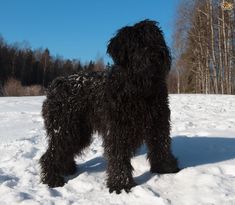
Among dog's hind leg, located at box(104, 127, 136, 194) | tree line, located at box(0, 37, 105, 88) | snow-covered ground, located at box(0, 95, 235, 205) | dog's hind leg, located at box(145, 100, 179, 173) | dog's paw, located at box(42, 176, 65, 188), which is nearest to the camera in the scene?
snow-covered ground, located at box(0, 95, 235, 205)

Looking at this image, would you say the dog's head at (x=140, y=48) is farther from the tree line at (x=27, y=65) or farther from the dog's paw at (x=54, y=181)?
the tree line at (x=27, y=65)

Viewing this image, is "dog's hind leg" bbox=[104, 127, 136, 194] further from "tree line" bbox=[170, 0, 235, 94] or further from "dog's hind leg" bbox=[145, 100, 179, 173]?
"tree line" bbox=[170, 0, 235, 94]

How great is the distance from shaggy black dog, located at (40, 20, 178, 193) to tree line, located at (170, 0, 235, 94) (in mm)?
20934

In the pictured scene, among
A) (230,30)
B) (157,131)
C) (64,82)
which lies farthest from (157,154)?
(230,30)

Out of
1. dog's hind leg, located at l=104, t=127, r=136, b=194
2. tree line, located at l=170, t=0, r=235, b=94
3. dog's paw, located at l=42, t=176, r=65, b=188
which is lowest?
dog's paw, located at l=42, t=176, r=65, b=188

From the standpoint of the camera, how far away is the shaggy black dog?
4555mm

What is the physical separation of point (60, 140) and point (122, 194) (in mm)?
1162

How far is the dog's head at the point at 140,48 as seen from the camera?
4.48 meters

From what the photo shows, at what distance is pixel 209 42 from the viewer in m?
29.2

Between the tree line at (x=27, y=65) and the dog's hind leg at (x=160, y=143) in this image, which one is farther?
the tree line at (x=27, y=65)

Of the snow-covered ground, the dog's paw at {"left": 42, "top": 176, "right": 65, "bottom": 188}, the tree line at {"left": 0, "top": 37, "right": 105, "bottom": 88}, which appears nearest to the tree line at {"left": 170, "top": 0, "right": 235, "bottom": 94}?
the snow-covered ground

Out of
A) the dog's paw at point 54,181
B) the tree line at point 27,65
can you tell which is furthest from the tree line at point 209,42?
the tree line at point 27,65

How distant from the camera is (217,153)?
18.9 ft

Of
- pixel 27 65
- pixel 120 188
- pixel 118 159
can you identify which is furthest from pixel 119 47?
pixel 27 65
